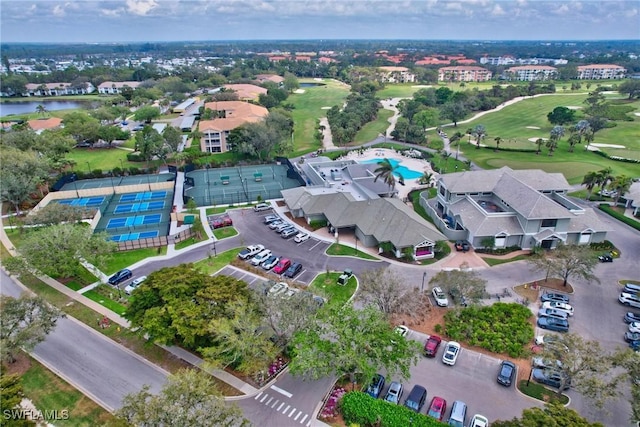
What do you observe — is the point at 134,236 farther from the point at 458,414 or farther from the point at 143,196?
the point at 458,414

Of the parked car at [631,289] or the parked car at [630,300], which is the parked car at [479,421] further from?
the parked car at [631,289]

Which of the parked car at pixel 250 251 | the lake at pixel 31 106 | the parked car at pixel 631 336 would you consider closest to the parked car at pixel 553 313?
the parked car at pixel 631 336

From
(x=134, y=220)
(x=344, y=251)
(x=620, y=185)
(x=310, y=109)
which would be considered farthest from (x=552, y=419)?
(x=310, y=109)

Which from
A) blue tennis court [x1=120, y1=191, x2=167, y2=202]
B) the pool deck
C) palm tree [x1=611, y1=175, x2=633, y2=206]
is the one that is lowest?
blue tennis court [x1=120, y1=191, x2=167, y2=202]

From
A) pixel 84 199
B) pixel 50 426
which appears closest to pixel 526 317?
pixel 50 426

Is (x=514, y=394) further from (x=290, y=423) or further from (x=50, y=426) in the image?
(x=50, y=426)

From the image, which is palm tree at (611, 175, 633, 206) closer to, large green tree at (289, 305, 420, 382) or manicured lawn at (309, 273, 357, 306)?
manicured lawn at (309, 273, 357, 306)

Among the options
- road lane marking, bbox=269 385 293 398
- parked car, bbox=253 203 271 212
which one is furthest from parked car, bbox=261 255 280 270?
road lane marking, bbox=269 385 293 398
